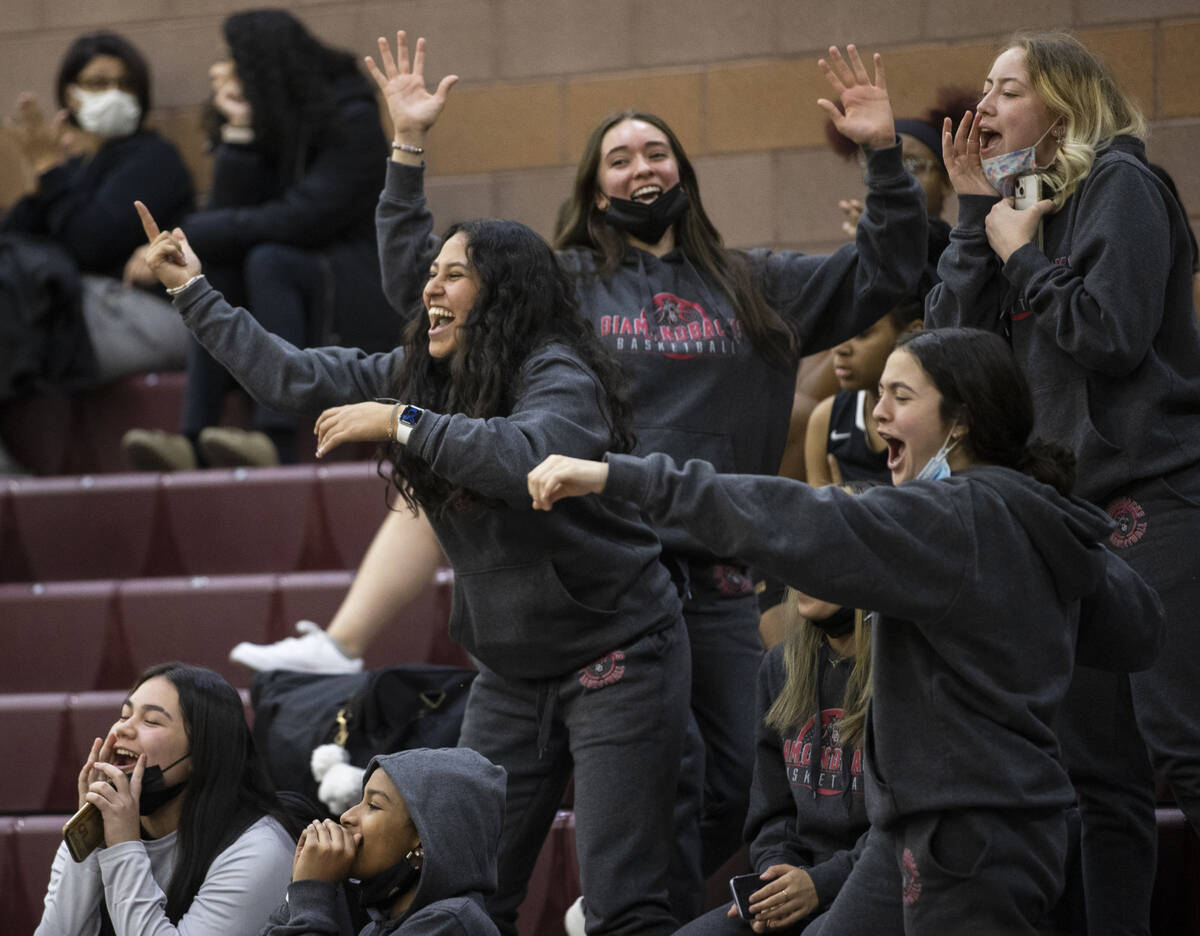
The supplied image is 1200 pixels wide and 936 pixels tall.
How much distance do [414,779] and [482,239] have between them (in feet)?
2.84

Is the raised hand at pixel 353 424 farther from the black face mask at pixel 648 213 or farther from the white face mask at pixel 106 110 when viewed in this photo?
the white face mask at pixel 106 110

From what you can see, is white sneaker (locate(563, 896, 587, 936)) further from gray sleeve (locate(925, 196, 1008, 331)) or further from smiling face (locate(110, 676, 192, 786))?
gray sleeve (locate(925, 196, 1008, 331))

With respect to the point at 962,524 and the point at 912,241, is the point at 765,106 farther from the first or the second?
the point at 962,524

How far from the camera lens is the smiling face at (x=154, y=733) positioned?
286 centimetres

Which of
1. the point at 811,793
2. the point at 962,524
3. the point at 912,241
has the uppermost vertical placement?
the point at 912,241

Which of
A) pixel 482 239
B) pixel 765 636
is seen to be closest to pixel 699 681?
pixel 765 636

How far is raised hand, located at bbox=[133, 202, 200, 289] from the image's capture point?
2.92 m

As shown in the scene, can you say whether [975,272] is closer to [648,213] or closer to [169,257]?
[648,213]

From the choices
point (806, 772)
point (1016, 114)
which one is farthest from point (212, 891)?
point (1016, 114)

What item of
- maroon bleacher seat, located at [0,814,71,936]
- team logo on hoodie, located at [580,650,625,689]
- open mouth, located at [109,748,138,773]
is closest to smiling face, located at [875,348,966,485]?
team logo on hoodie, located at [580,650,625,689]

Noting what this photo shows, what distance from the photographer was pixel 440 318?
2.79 m

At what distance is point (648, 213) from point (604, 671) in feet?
2.96

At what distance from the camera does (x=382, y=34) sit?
5.37 meters

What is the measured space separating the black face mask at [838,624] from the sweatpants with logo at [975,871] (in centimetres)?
64
